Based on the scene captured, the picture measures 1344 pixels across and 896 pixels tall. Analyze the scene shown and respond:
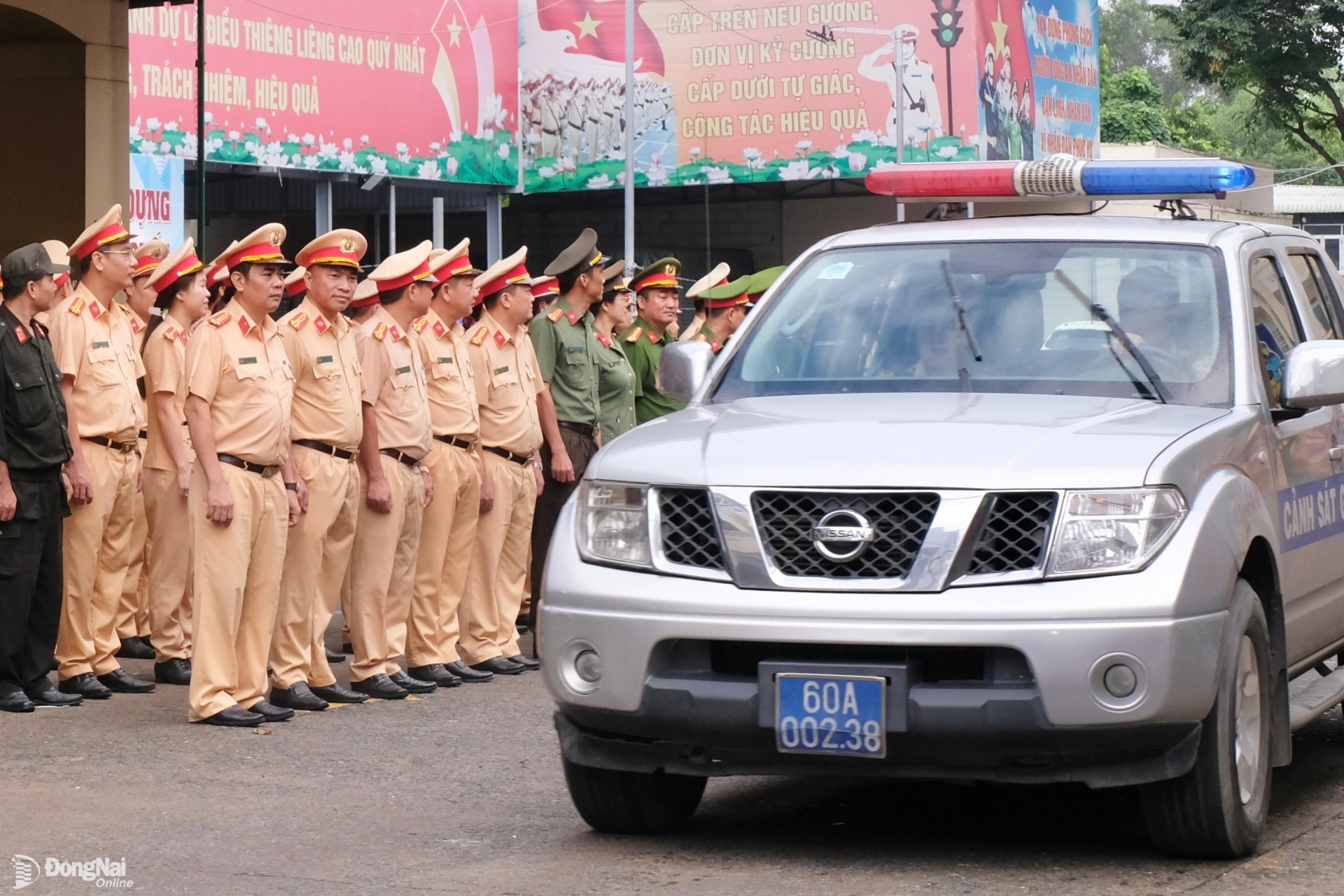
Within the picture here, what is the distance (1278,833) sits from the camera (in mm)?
6336

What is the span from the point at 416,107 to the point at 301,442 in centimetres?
2017

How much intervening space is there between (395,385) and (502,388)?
0.96 meters

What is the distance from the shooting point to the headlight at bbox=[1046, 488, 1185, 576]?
17.5 ft

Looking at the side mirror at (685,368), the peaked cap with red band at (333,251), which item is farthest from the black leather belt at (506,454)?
the side mirror at (685,368)

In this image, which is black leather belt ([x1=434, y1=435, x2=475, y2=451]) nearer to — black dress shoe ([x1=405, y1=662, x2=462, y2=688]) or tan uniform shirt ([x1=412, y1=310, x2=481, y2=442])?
tan uniform shirt ([x1=412, y1=310, x2=481, y2=442])

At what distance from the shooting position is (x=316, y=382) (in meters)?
9.10

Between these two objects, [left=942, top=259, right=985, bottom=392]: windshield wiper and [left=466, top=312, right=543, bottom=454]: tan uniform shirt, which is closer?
[left=942, top=259, right=985, bottom=392]: windshield wiper

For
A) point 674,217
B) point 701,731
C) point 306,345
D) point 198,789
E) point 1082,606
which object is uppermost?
point 674,217

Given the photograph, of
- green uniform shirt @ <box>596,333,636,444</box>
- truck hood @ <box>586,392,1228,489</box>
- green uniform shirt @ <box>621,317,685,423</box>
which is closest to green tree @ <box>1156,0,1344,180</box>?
green uniform shirt @ <box>621,317,685,423</box>

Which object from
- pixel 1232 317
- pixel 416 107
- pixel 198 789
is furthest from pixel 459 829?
pixel 416 107

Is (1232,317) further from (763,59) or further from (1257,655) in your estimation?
(763,59)

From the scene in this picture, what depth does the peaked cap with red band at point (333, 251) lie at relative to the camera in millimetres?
9008

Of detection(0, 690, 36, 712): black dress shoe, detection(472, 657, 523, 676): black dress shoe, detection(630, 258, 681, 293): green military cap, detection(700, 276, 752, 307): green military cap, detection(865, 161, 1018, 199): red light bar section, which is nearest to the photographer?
detection(865, 161, 1018, 199): red light bar section

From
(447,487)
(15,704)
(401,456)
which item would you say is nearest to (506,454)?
(447,487)
